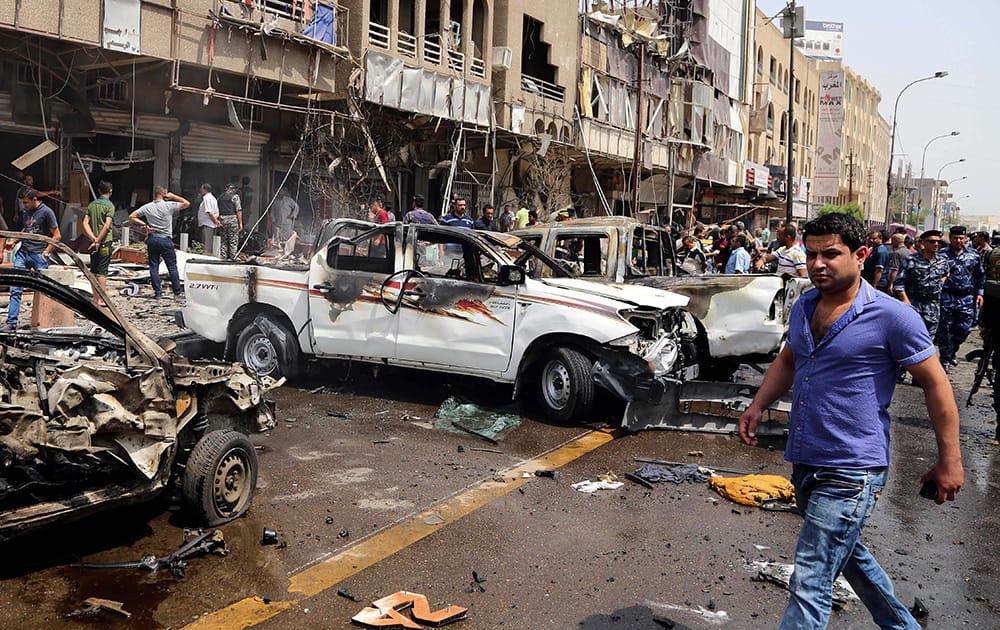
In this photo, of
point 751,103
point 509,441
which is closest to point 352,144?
point 509,441

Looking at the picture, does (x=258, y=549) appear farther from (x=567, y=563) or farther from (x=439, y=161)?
(x=439, y=161)

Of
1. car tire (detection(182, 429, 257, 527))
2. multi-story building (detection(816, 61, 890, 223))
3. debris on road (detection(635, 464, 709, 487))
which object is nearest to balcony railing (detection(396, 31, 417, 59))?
debris on road (detection(635, 464, 709, 487))

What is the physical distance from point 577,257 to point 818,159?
1953 inches

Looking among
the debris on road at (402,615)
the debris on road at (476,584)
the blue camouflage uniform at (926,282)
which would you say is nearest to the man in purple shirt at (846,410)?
the debris on road at (402,615)

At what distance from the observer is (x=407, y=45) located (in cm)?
2138

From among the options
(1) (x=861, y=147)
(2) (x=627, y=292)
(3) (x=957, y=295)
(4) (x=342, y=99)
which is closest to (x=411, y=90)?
(4) (x=342, y=99)

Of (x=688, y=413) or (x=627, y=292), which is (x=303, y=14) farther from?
(x=688, y=413)

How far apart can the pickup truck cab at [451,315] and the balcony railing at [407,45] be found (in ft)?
42.5

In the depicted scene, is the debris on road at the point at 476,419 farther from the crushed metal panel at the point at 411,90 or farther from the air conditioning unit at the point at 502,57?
the air conditioning unit at the point at 502,57

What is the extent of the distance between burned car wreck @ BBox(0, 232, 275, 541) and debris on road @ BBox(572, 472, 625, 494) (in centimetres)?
225

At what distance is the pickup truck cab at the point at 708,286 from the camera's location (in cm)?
900

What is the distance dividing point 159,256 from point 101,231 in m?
0.98

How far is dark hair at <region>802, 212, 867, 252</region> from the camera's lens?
3.26 metres

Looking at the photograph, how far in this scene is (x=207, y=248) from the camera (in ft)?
59.7
